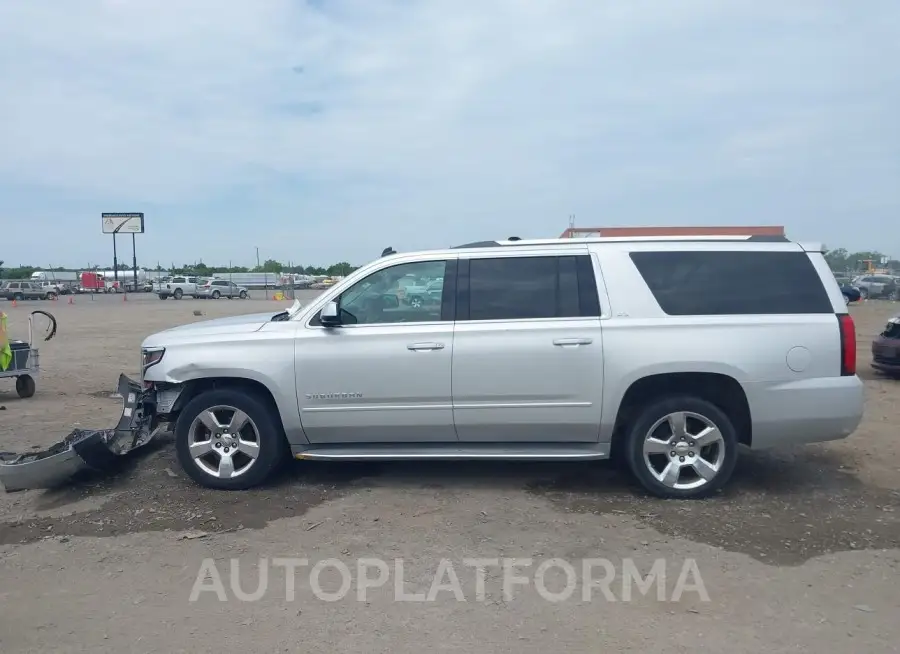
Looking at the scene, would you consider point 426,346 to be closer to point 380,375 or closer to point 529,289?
point 380,375

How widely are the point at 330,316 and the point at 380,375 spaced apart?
576 mm

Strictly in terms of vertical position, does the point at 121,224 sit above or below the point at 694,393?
above

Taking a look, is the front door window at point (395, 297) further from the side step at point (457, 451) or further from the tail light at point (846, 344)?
the tail light at point (846, 344)

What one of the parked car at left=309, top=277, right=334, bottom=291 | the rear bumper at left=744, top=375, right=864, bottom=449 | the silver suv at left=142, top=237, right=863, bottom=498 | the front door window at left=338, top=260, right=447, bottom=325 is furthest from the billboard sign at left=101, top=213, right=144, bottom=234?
the rear bumper at left=744, top=375, right=864, bottom=449

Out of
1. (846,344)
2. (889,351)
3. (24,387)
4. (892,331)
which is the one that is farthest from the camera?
(892,331)

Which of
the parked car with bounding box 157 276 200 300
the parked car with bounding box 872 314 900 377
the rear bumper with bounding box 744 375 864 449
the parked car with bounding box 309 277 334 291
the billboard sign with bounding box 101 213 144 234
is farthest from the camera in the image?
the billboard sign with bounding box 101 213 144 234

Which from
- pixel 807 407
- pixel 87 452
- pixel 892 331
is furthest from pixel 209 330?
pixel 892 331

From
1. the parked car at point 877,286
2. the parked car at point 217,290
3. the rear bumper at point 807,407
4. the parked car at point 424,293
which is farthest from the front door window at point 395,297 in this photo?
the parked car at point 217,290

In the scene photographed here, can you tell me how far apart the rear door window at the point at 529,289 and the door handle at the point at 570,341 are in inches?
7.9

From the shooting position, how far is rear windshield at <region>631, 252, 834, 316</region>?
547cm

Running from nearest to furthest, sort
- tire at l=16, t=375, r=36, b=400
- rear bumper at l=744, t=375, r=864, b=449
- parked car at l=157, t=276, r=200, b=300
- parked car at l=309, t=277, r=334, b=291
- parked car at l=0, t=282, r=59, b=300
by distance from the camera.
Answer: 1. rear bumper at l=744, t=375, r=864, b=449
2. tire at l=16, t=375, r=36, b=400
3. parked car at l=0, t=282, r=59, b=300
4. parked car at l=157, t=276, r=200, b=300
5. parked car at l=309, t=277, r=334, b=291

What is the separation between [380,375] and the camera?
554 centimetres

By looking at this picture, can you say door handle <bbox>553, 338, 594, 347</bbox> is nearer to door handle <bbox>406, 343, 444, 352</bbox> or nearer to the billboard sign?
door handle <bbox>406, 343, 444, 352</bbox>

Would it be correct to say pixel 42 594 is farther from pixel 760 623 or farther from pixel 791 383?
pixel 791 383
